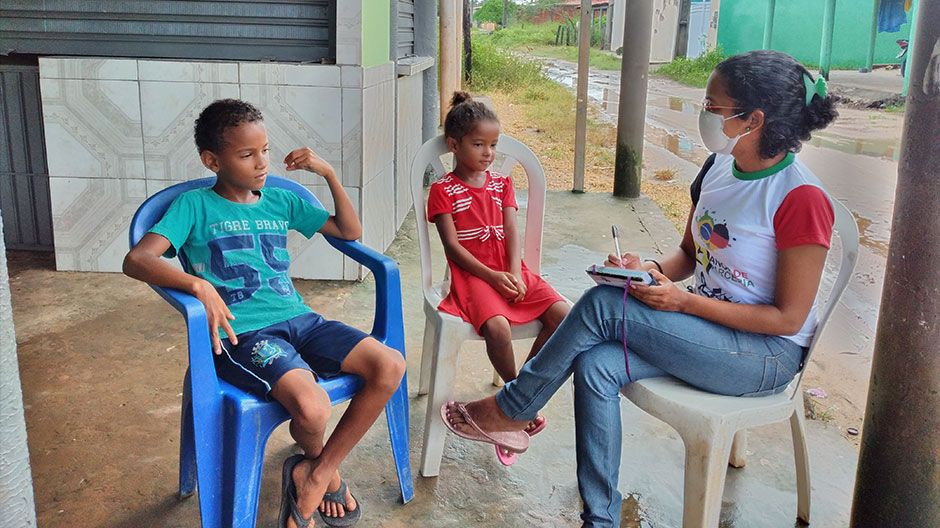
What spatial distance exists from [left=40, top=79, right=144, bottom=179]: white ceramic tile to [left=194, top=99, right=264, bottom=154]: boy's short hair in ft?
7.66

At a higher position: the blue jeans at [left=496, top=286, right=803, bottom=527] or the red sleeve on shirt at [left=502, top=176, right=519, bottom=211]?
the red sleeve on shirt at [left=502, top=176, right=519, bottom=211]

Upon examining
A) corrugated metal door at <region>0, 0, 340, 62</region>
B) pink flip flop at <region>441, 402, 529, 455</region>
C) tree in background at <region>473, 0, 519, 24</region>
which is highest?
tree in background at <region>473, 0, 519, 24</region>

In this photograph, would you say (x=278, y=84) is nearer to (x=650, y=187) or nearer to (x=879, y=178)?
(x=650, y=187)

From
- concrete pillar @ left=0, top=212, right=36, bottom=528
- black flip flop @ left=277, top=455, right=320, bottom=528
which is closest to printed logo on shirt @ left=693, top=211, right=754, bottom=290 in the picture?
black flip flop @ left=277, top=455, right=320, bottom=528

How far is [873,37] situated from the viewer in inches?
738

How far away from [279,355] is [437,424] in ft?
2.27

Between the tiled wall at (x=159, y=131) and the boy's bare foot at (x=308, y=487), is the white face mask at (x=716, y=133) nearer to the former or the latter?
the boy's bare foot at (x=308, y=487)

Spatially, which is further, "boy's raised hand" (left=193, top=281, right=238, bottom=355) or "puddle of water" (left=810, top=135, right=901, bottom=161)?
"puddle of water" (left=810, top=135, right=901, bottom=161)

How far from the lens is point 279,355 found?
Result: 218cm

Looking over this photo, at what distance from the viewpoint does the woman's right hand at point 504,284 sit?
276 cm

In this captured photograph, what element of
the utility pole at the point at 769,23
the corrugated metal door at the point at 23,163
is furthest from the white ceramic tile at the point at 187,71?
the utility pole at the point at 769,23

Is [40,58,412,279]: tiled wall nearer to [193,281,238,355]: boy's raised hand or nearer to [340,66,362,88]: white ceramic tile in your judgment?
[340,66,362,88]: white ceramic tile

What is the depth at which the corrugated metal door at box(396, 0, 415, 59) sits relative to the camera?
19.9ft

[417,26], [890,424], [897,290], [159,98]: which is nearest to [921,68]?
[897,290]
